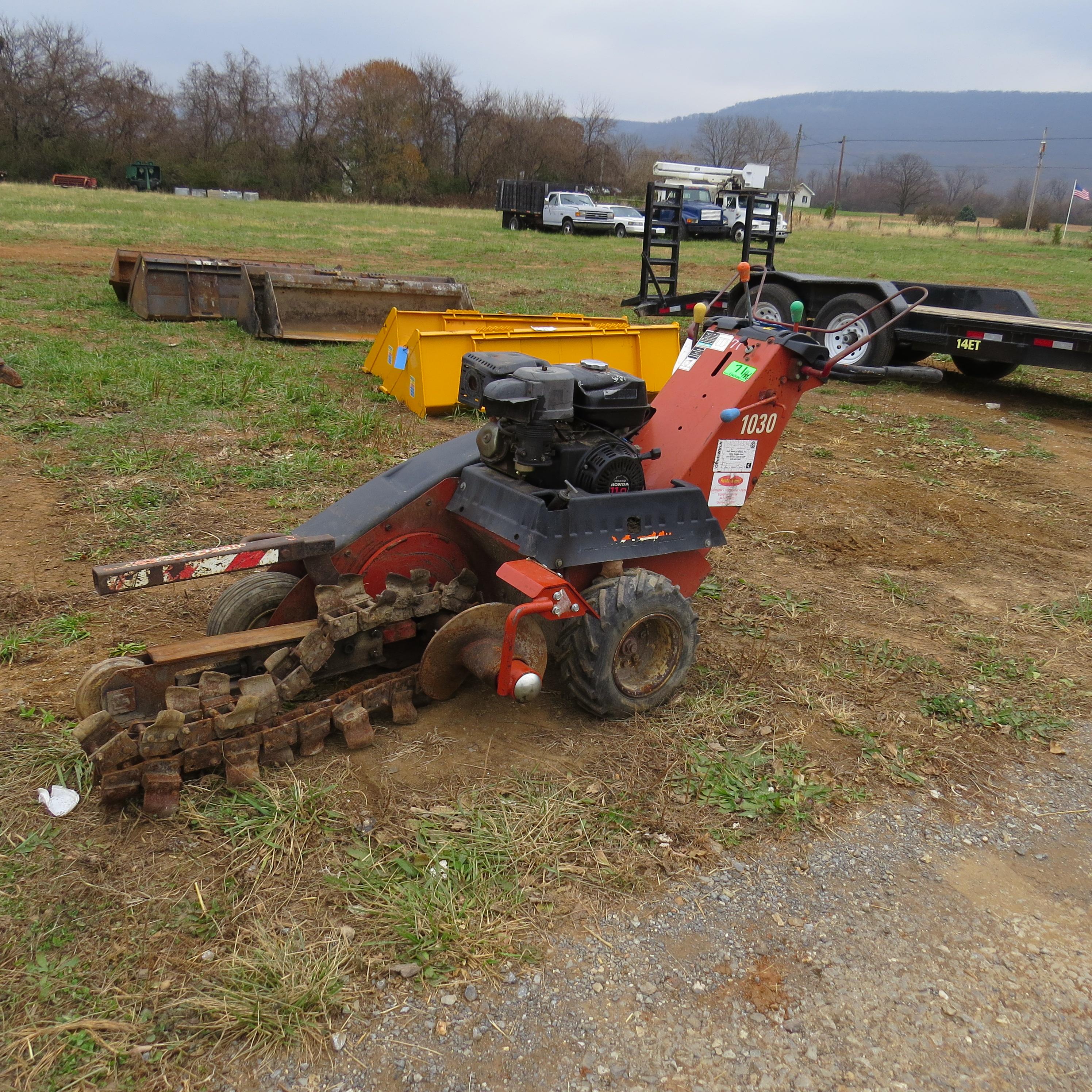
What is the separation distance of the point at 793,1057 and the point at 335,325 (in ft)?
34.1

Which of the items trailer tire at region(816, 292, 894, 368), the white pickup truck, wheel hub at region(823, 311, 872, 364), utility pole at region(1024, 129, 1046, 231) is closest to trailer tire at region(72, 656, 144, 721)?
wheel hub at region(823, 311, 872, 364)

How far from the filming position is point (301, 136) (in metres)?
60.6

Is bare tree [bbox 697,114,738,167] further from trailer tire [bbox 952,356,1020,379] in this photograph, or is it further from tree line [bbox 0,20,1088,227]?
trailer tire [bbox 952,356,1020,379]

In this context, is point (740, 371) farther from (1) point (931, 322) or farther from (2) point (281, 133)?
(2) point (281, 133)

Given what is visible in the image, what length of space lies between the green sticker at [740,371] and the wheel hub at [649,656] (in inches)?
46.2

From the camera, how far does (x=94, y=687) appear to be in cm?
313

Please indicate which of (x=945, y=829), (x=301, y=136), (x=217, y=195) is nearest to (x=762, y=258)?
(x=945, y=829)

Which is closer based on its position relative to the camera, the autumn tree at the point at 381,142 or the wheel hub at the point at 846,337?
the wheel hub at the point at 846,337

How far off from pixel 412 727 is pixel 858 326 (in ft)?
28.4

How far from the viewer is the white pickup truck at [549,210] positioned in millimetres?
32531

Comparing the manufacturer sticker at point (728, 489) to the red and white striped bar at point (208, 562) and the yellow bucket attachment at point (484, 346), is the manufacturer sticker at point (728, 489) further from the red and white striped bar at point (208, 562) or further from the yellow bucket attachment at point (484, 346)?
the yellow bucket attachment at point (484, 346)

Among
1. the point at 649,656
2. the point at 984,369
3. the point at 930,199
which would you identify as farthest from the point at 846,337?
the point at 930,199

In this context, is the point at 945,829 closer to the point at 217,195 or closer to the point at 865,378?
the point at 865,378

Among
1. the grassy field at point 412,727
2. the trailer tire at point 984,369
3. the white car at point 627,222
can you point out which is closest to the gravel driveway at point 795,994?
the grassy field at point 412,727
